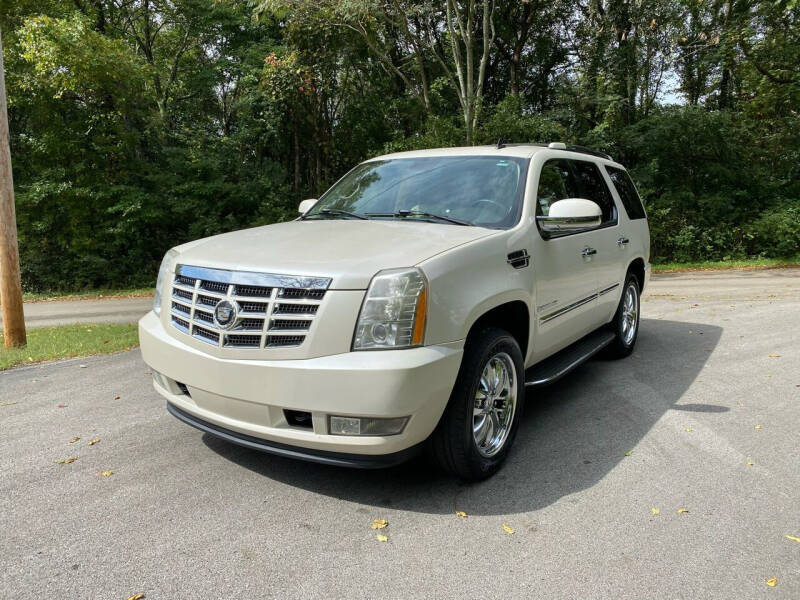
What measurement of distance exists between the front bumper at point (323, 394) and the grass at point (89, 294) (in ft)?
41.9

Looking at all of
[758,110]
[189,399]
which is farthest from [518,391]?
[758,110]

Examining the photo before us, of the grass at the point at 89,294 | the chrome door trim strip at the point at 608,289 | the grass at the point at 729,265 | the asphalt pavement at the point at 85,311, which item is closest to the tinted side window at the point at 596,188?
the chrome door trim strip at the point at 608,289

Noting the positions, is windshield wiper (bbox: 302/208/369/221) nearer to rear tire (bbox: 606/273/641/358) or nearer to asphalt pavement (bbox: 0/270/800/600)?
asphalt pavement (bbox: 0/270/800/600)

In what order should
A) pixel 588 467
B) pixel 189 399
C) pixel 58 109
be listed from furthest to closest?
pixel 58 109 → pixel 588 467 → pixel 189 399

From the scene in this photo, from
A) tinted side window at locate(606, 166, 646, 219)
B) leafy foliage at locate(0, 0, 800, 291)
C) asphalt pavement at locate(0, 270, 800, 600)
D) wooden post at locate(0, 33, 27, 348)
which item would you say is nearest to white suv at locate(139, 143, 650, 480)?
asphalt pavement at locate(0, 270, 800, 600)

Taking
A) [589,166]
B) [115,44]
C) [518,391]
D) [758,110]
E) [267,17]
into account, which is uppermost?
[267,17]

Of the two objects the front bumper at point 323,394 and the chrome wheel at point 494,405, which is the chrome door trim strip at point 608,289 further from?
the front bumper at point 323,394

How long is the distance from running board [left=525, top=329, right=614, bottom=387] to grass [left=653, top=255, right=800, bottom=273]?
480 inches

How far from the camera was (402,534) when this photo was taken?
114 inches

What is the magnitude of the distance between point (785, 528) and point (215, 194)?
18.2 m

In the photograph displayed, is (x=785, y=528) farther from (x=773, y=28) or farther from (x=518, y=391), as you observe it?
(x=773, y=28)

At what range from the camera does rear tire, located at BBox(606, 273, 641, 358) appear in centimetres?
591

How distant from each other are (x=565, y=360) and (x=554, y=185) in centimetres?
134

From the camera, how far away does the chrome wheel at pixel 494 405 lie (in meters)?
3.41
